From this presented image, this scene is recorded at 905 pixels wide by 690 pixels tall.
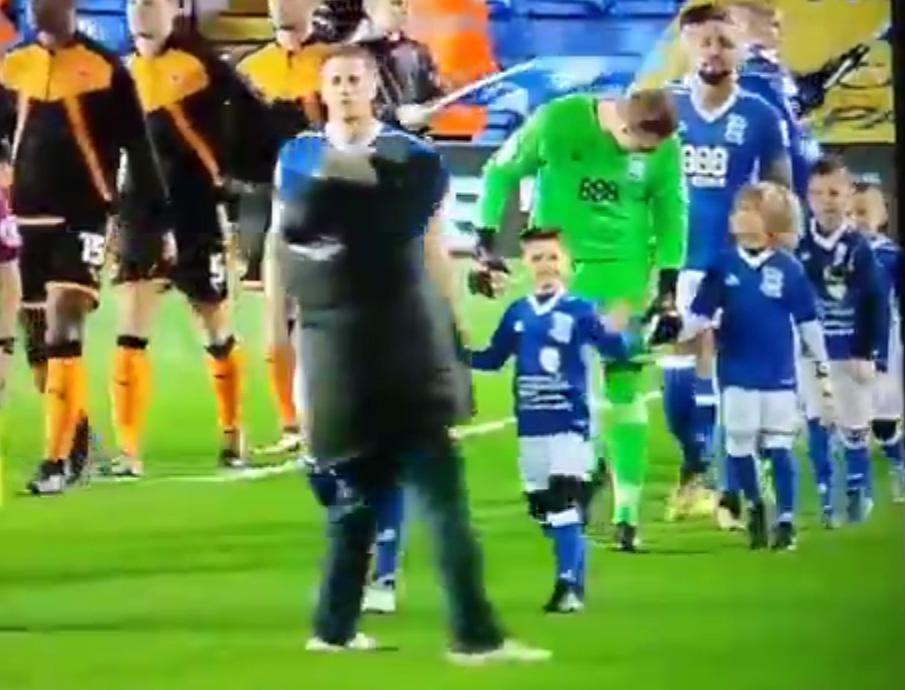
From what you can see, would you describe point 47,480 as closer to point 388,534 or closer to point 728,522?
point 388,534

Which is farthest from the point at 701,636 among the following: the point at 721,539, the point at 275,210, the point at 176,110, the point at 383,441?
the point at 176,110

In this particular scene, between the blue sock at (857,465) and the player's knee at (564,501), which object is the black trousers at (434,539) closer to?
the player's knee at (564,501)

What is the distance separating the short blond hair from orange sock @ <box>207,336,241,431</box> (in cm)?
65

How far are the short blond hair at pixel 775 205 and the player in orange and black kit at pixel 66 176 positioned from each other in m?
0.73

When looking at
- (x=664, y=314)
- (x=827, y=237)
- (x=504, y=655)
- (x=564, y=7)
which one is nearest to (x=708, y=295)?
(x=664, y=314)

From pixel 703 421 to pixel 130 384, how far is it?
708 millimetres

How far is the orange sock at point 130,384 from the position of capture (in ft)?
6.78

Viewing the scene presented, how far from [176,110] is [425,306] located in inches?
15.7

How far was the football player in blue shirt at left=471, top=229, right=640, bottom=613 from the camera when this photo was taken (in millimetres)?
2039

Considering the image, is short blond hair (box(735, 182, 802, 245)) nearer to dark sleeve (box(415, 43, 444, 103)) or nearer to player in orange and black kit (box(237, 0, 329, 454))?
dark sleeve (box(415, 43, 444, 103))

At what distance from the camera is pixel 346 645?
79.0 inches

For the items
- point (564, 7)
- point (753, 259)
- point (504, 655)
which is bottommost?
point (504, 655)

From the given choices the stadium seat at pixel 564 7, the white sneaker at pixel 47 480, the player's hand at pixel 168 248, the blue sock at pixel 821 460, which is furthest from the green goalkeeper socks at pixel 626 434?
the white sneaker at pixel 47 480

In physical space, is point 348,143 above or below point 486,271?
above
